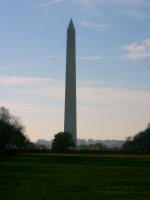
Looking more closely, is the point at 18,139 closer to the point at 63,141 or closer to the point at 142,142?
the point at 63,141

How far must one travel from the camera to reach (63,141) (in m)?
84.6

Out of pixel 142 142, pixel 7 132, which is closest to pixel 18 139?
pixel 7 132

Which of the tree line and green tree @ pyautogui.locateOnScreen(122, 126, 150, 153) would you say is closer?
the tree line

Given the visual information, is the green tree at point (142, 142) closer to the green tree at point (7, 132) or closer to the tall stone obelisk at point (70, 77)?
the tall stone obelisk at point (70, 77)

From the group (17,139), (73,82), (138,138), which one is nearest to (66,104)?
(73,82)

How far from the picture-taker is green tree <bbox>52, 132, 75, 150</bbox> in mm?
81938

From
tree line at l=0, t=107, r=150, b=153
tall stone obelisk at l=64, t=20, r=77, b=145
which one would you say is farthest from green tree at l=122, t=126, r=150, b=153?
tall stone obelisk at l=64, t=20, r=77, b=145

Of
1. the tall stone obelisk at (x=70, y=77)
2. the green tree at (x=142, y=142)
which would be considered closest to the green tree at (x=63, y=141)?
the tall stone obelisk at (x=70, y=77)

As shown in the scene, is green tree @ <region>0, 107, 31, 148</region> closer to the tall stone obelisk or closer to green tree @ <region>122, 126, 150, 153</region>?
the tall stone obelisk

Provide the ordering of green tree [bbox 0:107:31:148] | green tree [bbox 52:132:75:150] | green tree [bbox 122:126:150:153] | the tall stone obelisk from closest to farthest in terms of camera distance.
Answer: green tree [bbox 0:107:31:148] → the tall stone obelisk → green tree [bbox 52:132:75:150] → green tree [bbox 122:126:150:153]

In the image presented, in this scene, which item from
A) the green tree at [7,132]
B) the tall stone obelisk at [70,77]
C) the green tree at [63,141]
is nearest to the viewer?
the green tree at [7,132]

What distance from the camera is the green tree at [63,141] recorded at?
3226 inches

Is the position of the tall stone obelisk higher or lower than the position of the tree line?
higher

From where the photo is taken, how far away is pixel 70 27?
255 ft
